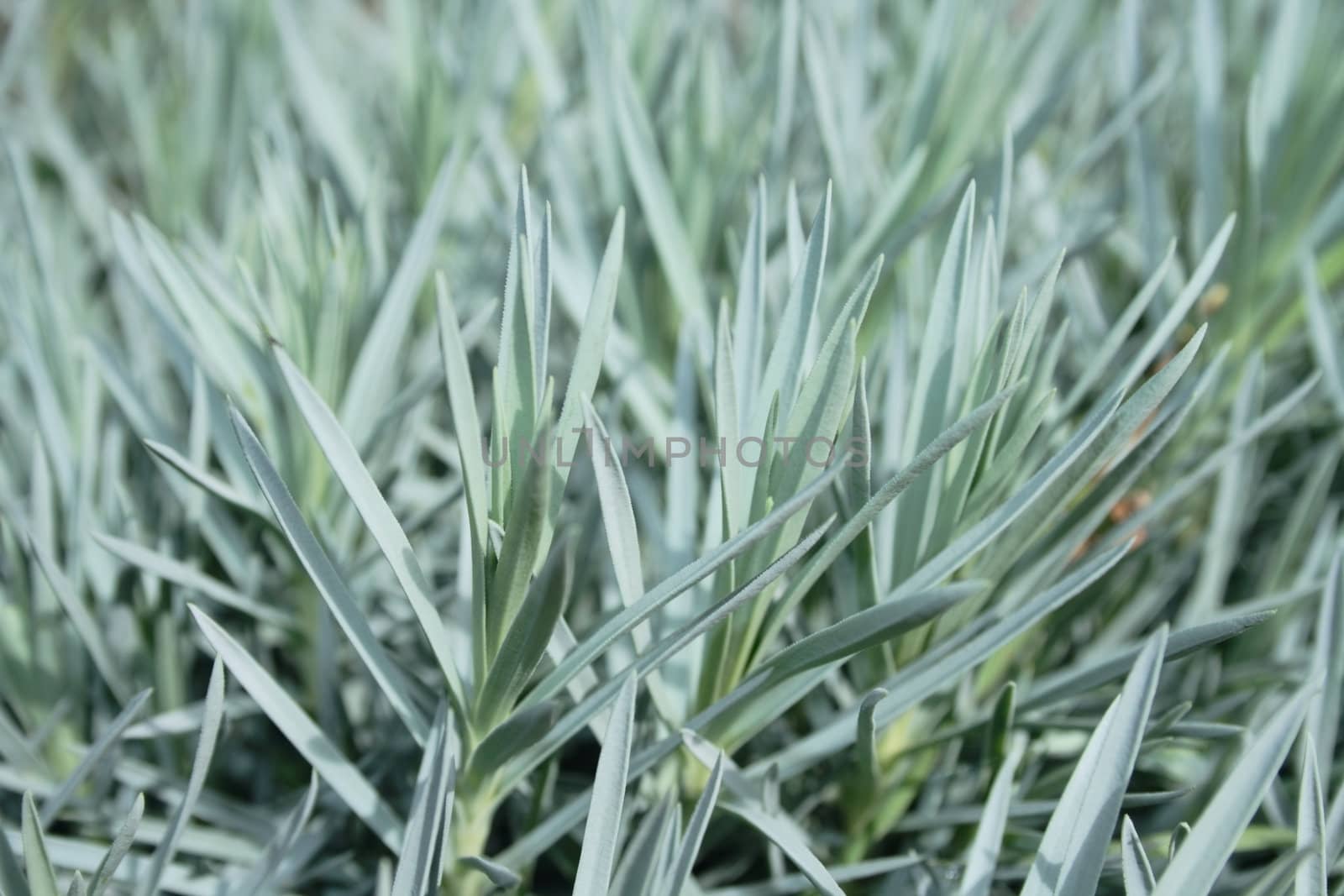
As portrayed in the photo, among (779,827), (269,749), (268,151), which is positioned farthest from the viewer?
(268,151)

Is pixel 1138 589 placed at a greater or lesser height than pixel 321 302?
lesser

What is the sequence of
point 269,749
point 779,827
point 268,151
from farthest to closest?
point 268,151 < point 269,749 < point 779,827

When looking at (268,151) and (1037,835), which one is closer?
(1037,835)

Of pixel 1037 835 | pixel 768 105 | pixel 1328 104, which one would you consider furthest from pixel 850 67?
pixel 1037 835

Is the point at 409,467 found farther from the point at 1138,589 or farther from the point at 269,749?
the point at 1138,589

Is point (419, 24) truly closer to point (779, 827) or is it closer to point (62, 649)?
point (62, 649)

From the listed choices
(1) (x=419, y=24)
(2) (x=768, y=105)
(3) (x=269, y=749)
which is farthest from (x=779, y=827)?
(1) (x=419, y=24)
